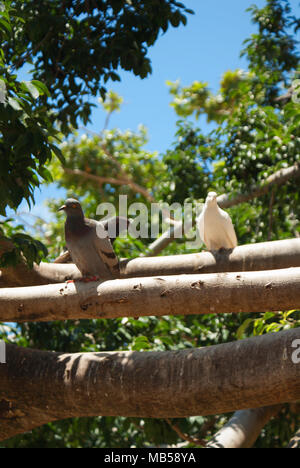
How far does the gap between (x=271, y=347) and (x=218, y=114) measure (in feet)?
37.5

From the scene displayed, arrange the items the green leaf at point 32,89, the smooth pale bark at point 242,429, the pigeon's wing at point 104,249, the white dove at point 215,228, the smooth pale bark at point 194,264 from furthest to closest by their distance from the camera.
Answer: the smooth pale bark at point 242,429
the white dove at point 215,228
the pigeon's wing at point 104,249
the smooth pale bark at point 194,264
the green leaf at point 32,89

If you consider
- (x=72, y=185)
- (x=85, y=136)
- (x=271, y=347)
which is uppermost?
(x=85, y=136)

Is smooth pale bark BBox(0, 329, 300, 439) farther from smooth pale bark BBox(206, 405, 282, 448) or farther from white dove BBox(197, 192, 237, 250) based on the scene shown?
smooth pale bark BBox(206, 405, 282, 448)

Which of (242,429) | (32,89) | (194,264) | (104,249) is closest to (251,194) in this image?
(194,264)

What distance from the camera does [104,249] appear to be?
14.5 ft

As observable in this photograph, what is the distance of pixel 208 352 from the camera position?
3.45 metres

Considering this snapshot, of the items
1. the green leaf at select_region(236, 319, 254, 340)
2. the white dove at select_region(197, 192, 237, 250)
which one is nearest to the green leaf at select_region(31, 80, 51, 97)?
the white dove at select_region(197, 192, 237, 250)

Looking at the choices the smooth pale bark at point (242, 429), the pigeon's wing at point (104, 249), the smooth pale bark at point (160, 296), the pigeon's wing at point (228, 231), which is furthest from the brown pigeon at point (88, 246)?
the smooth pale bark at point (242, 429)

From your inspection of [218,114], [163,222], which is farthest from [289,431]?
[218,114]

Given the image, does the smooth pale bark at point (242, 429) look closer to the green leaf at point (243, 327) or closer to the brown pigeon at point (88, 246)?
the green leaf at point (243, 327)

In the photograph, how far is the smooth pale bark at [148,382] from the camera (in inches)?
123

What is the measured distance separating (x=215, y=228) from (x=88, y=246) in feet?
4.66

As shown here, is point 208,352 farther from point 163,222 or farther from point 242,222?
point 163,222
